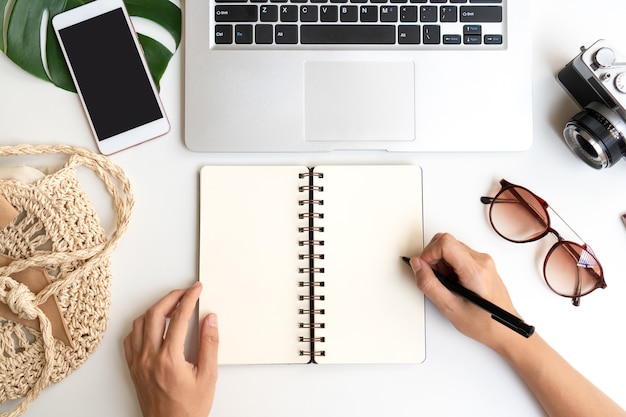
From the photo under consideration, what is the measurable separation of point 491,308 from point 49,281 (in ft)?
1.84

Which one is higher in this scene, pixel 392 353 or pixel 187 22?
pixel 187 22

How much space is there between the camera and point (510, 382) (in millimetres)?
682

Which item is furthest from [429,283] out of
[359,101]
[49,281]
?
[49,281]

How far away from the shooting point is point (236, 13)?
0.67 metres

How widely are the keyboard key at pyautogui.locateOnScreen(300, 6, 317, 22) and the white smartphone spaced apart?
222 mm

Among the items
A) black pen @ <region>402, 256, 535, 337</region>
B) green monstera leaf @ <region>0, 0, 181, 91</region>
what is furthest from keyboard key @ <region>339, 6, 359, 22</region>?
black pen @ <region>402, 256, 535, 337</region>

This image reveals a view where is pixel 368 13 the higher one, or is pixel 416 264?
pixel 368 13

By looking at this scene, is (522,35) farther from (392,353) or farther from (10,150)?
(10,150)

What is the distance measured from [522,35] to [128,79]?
0.54 meters

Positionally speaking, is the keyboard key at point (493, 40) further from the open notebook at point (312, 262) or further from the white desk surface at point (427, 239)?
the open notebook at point (312, 262)

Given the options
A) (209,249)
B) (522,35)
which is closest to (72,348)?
(209,249)

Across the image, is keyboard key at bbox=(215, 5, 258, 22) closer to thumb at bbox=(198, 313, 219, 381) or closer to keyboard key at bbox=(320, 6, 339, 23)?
keyboard key at bbox=(320, 6, 339, 23)

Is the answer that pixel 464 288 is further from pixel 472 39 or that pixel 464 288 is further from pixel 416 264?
pixel 472 39

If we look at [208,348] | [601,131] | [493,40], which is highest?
[493,40]
